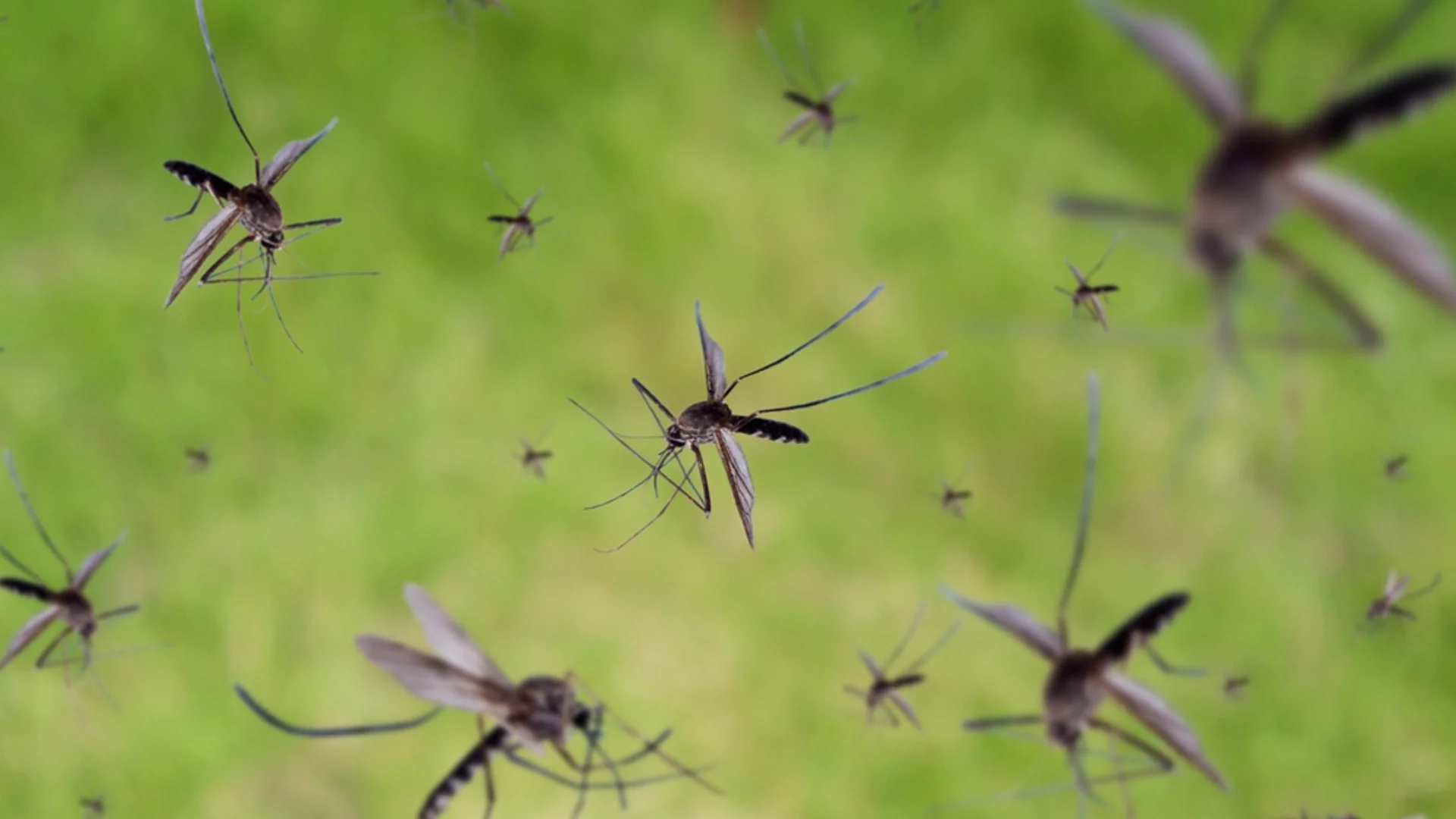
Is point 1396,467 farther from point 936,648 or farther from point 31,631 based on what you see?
point 31,631

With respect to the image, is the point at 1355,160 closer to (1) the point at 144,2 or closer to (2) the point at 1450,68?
(2) the point at 1450,68

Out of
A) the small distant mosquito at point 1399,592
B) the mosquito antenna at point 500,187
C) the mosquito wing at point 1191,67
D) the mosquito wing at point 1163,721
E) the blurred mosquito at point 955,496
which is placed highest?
the mosquito antenna at point 500,187

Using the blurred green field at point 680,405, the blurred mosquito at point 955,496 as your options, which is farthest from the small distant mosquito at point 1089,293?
the blurred mosquito at point 955,496

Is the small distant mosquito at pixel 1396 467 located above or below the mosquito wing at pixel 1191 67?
above

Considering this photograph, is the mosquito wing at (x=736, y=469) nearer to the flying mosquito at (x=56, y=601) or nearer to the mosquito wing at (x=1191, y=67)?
the mosquito wing at (x=1191, y=67)

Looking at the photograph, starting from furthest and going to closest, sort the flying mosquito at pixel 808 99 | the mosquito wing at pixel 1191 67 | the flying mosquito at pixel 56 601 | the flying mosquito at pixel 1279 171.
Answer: the flying mosquito at pixel 808 99 → the flying mosquito at pixel 56 601 → the mosquito wing at pixel 1191 67 → the flying mosquito at pixel 1279 171

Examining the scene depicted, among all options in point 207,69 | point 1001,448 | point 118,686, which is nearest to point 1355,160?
Answer: point 1001,448
